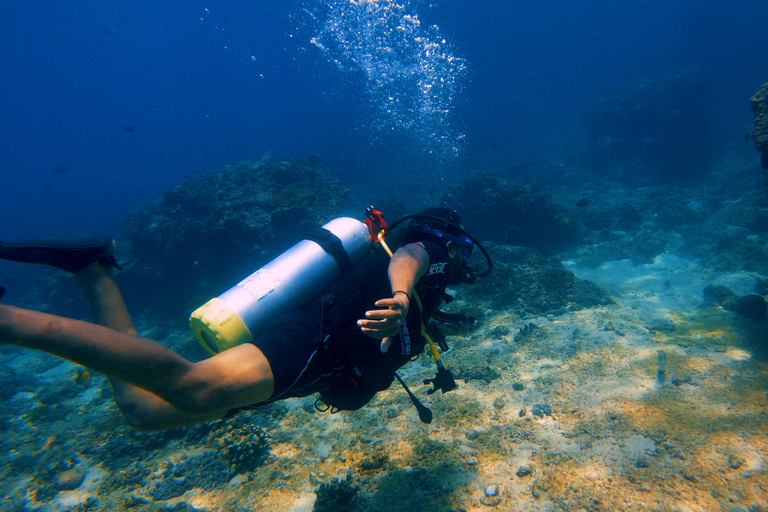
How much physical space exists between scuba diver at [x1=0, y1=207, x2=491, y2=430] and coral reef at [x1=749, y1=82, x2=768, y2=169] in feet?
32.8

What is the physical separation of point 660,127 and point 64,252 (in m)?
32.4

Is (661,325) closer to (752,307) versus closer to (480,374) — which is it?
(752,307)

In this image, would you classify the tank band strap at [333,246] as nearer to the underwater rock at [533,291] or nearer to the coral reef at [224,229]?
the underwater rock at [533,291]

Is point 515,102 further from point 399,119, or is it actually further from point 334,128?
point 334,128

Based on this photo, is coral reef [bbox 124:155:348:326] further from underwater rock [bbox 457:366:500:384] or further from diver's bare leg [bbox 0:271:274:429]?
diver's bare leg [bbox 0:271:274:429]

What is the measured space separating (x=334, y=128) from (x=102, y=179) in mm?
99657

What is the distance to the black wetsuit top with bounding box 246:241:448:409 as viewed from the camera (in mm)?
2482

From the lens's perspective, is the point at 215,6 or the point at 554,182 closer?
the point at 554,182

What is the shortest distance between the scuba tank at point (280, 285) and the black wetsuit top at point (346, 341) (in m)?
0.43

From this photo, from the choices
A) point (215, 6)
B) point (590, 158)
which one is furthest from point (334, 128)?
point (215, 6)

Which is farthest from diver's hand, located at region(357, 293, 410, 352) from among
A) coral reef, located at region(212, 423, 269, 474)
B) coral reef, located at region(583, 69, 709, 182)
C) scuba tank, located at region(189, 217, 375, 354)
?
coral reef, located at region(583, 69, 709, 182)

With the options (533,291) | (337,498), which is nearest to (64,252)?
(337,498)

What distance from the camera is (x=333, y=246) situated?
3.54 metres

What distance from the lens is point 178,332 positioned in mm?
11617
